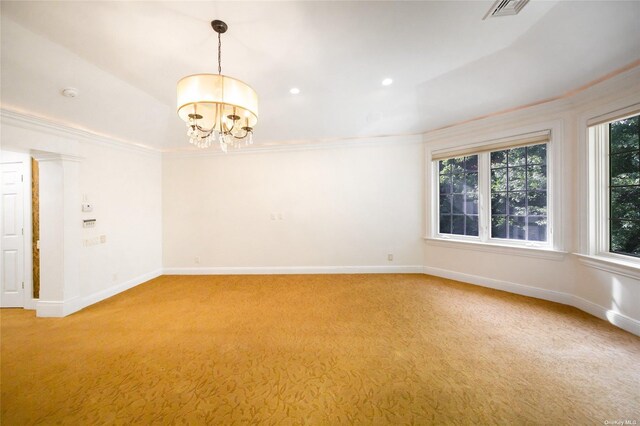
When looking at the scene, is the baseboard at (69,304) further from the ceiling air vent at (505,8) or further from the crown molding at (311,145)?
the ceiling air vent at (505,8)

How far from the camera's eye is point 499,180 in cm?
362

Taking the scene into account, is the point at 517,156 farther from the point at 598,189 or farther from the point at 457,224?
the point at 457,224

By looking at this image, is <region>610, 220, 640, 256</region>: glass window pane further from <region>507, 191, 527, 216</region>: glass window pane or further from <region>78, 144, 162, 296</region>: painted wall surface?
<region>78, 144, 162, 296</region>: painted wall surface

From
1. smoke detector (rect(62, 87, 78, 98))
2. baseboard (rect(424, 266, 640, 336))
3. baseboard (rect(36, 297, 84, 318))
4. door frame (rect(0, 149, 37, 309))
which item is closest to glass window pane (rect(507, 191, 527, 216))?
baseboard (rect(424, 266, 640, 336))

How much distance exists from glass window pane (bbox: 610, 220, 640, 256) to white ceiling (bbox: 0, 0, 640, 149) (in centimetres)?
171

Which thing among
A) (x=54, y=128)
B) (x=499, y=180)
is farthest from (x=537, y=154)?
(x=54, y=128)

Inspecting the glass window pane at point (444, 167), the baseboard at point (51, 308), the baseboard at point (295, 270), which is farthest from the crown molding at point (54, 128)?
the glass window pane at point (444, 167)

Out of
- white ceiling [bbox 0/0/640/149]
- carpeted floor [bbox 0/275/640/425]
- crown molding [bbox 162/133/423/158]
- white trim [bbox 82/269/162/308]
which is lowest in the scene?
carpeted floor [bbox 0/275/640/425]

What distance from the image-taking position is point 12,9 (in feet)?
5.65

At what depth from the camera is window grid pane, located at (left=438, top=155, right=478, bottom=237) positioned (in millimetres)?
3889

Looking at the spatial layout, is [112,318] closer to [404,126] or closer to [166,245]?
[166,245]

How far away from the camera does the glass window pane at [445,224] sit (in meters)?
4.19

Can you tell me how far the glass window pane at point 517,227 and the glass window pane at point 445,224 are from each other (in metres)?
0.87

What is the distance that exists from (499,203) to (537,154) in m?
0.84
